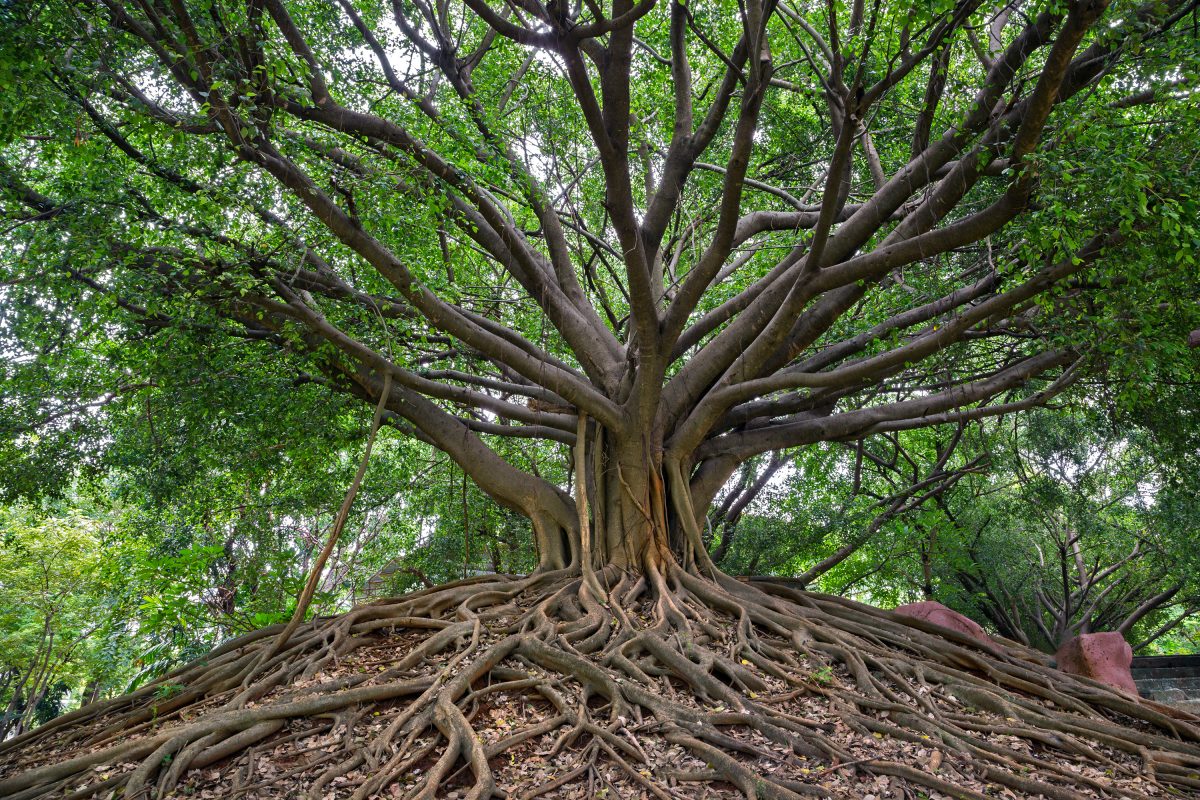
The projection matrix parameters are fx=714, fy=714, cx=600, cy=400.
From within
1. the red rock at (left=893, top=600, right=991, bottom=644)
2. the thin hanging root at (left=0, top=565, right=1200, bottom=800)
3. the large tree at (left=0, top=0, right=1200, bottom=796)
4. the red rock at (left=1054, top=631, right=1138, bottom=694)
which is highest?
the large tree at (left=0, top=0, right=1200, bottom=796)

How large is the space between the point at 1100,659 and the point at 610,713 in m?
4.79

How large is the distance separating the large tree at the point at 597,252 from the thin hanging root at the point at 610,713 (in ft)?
0.14

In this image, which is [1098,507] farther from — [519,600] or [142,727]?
[142,727]

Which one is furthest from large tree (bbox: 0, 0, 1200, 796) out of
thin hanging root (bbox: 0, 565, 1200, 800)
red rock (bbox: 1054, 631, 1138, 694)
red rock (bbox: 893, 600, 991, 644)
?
red rock (bbox: 893, 600, 991, 644)

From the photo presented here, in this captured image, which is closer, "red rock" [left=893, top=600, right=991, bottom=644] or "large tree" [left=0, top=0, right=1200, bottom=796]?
"large tree" [left=0, top=0, right=1200, bottom=796]

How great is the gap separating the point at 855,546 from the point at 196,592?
7.82m

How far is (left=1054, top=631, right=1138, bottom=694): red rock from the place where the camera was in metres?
6.29

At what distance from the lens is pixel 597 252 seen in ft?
25.7

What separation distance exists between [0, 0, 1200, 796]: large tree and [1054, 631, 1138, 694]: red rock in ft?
2.88

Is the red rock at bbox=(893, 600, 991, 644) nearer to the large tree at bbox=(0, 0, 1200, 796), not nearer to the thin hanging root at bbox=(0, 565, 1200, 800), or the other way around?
the thin hanging root at bbox=(0, 565, 1200, 800)

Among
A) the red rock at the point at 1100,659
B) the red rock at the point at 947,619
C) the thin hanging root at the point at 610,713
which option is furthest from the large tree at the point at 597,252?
the red rock at the point at 947,619

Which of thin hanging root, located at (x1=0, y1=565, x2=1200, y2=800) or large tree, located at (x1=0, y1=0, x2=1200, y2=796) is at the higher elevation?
large tree, located at (x1=0, y1=0, x2=1200, y2=796)

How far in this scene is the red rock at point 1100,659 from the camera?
6289 millimetres

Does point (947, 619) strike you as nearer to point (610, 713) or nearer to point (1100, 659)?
point (1100, 659)
